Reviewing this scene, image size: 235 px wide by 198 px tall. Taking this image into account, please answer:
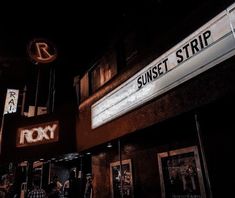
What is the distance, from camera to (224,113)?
5.43 metres

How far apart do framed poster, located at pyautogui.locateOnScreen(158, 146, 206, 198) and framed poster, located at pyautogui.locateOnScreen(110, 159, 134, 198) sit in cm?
160

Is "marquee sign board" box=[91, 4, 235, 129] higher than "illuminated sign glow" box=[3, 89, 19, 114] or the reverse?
the reverse

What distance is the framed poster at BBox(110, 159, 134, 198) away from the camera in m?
7.95

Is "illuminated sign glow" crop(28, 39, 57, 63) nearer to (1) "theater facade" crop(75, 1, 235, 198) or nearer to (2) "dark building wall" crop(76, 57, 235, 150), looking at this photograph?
(1) "theater facade" crop(75, 1, 235, 198)

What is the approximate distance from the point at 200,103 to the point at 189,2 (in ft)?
9.73

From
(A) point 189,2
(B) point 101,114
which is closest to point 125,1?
(A) point 189,2

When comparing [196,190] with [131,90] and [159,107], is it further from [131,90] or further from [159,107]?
[131,90]

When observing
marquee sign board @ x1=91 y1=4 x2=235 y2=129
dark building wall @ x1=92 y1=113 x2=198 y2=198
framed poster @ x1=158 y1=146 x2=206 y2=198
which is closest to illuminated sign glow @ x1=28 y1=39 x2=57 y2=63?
marquee sign board @ x1=91 y1=4 x2=235 y2=129

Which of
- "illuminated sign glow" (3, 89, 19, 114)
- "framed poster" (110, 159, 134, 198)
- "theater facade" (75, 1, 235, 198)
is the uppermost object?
"illuminated sign glow" (3, 89, 19, 114)

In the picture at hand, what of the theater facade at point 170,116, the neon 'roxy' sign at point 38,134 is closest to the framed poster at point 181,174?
the theater facade at point 170,116

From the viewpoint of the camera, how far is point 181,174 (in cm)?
621

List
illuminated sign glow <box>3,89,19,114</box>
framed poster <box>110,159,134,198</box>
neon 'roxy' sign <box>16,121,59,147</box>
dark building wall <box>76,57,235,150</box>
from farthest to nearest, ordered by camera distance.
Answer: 1. illuminated sign glow <box>3,89,19,114</box>
2. neon 'roxy' sign <box>16,121,59,147</box>
3. framed poster <box>110,159,134,198</box>
4. dark building wall <box>76,57,235,150</box>

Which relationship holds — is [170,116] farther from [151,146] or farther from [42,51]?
[42,51]

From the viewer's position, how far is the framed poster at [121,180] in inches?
313
